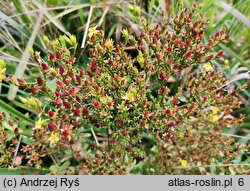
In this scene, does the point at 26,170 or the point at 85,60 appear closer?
the point at 26,170

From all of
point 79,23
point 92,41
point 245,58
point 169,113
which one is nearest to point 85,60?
point 79,23

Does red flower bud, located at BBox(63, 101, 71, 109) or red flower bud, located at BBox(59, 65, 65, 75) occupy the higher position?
red flower bud, located at BBox(59, 65, 65, 75)

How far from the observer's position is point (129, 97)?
61.5 inches

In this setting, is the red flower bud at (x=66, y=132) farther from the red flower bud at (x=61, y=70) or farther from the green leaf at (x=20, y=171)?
the green leaf at (x=20, y=171)

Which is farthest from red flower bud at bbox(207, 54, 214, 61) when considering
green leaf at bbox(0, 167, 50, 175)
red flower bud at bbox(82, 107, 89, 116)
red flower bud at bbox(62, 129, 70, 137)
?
green leaf at bbox(0, 167, 50, 175)

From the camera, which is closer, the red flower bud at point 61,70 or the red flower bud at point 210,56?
the red flower bud at point 61,70

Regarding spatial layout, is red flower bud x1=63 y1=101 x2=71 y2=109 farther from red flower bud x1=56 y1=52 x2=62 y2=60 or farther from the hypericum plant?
red flower bud x1=56 y1=52 x2=62 y2=60

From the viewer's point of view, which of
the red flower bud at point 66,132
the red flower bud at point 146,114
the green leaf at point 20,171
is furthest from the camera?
the green leaf at point 20,171

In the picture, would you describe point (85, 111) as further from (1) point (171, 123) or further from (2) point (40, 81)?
(1) point (171, 123)

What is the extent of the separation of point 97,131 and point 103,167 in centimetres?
47

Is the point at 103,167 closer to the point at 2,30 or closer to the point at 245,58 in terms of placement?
the point at 2,30

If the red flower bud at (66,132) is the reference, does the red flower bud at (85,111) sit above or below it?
above

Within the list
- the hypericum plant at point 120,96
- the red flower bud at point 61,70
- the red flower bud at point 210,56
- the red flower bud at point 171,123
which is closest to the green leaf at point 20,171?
the hypericum plant at point 120,96
